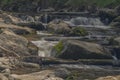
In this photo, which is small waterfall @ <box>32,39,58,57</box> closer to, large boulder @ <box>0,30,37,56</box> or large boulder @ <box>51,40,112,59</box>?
large boulder @ <box>0,30,37,56</box>

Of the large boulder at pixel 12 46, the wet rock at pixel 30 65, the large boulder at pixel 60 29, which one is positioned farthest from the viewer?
the large boulder at pixel 60 29

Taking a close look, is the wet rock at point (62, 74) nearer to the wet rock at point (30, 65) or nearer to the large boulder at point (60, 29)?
the wet rock at point (30, 65)

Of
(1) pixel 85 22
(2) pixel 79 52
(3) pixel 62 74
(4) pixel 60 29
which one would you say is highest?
(2) pixel 79 52

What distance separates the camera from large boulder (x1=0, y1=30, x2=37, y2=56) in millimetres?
41781

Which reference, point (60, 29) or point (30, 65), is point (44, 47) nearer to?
point (30, 65)

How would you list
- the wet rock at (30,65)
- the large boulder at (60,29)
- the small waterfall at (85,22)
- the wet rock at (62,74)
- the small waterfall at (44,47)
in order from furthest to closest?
the small waterfall at (85,22) → the large boulder at (60,29) → the small waterfall at (44,47) → the wet rock at (30,65) → the wet rock at (62,74)

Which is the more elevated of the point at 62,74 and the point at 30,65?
the point at 62,74

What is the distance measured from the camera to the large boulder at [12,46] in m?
41.8

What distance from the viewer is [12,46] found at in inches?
1711

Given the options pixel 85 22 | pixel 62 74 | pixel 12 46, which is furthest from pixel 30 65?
pixel 85 22

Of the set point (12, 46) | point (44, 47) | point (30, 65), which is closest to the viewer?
point (30, 65)

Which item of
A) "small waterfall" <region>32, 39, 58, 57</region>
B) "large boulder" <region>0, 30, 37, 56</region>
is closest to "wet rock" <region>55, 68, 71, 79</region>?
"large boulder" <region>0, 30, 37, 56</region>

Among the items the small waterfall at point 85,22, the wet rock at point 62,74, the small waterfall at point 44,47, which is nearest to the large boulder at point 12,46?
the small waterfall at point 44,47

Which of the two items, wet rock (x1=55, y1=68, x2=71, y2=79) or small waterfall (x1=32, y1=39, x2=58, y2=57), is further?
small waterfall (x1=32, y1=39, x2=58, y2=57)
